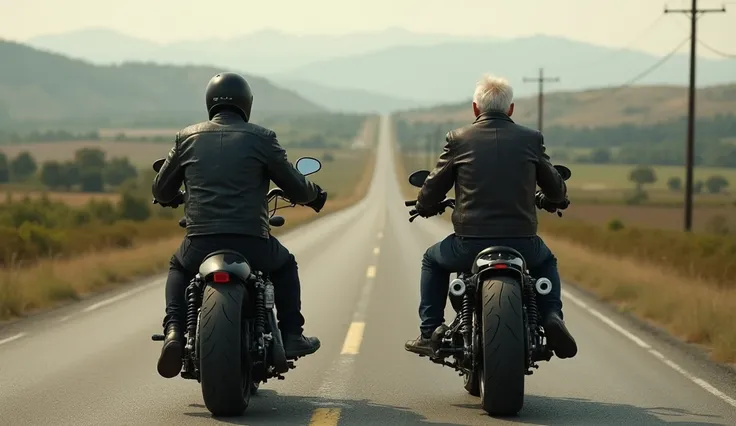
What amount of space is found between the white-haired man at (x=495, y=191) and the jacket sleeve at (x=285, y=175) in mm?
858

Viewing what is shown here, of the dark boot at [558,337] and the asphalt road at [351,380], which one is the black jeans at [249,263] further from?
the dark boot at [558,337]

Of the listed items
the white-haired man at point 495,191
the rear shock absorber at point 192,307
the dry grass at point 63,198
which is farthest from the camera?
the dry grass at point 63,198

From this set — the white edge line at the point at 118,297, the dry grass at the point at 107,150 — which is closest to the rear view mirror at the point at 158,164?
the white edge line at the point at 118,297

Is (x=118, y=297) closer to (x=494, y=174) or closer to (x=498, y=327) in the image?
(x=494, y=174)

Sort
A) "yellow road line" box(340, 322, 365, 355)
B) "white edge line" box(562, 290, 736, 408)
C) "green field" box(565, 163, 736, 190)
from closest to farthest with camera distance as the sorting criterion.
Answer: "white edge line" box(562, 290, 736, 408), "yellow road line" box(340, 322, 365, 355), "green field" box(565, 163, 736, 190)

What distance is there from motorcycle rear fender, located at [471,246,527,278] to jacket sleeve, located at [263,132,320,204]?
1264mm

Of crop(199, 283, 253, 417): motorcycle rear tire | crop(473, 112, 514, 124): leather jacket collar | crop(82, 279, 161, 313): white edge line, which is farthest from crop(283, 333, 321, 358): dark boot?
crop(82, 279, 161, 313): white edge line

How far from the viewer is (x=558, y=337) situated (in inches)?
316

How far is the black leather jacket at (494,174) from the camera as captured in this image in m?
8.16

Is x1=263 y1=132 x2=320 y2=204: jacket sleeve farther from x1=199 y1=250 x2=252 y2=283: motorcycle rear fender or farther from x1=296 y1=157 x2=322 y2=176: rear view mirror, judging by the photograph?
x1=199 y1=250 x2=252 y2=283: motorcycle rear fender

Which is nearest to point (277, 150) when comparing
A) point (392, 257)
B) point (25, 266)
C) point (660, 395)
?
point (660, 395)

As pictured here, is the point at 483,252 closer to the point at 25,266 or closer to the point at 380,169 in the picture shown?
the point at 25,266

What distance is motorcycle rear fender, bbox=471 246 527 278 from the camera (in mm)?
7768

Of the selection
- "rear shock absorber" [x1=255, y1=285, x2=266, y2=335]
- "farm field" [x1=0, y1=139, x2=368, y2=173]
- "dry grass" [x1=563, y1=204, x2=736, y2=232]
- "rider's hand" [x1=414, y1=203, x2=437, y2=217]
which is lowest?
"dry grass" [x1=563, y1=204, x2=736, y2=232]
